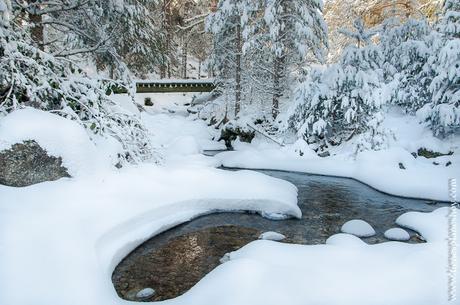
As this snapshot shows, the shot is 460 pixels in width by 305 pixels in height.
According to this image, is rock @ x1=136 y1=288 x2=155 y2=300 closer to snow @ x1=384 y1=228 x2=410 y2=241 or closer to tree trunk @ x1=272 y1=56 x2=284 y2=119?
snow @ x1=384 y1=228 x2=410 y2=241

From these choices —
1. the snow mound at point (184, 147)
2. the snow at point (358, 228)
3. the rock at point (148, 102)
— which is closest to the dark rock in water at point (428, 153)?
the snow at point (358, 228)

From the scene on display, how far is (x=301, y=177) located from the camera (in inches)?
525

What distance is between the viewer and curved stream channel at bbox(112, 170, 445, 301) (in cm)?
637

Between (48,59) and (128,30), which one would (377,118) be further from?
(48,59)

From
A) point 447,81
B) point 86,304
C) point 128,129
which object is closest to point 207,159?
point 128,129

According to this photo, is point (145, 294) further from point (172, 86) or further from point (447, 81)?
point (172, 86)

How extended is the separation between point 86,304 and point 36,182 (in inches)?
126

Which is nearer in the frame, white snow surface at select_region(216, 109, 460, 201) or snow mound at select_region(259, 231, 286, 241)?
snow mound at select_region(259, 231, 286, 241)

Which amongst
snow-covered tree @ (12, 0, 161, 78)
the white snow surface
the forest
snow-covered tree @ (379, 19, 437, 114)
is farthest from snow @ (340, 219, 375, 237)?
snow-covered tree @ (379, 19, 437, 114)

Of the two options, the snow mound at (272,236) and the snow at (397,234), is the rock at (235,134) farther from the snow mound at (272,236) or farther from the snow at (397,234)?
the snow at (397,234)

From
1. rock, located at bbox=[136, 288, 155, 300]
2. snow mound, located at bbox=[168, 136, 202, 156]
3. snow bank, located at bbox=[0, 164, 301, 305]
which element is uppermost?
snow mound, located at bbox=[168, 136, 202, 156]

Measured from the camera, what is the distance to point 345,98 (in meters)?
15.2

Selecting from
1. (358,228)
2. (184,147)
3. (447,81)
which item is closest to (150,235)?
(358,228)

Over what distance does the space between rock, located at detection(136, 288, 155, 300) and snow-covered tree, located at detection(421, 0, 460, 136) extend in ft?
37.5
